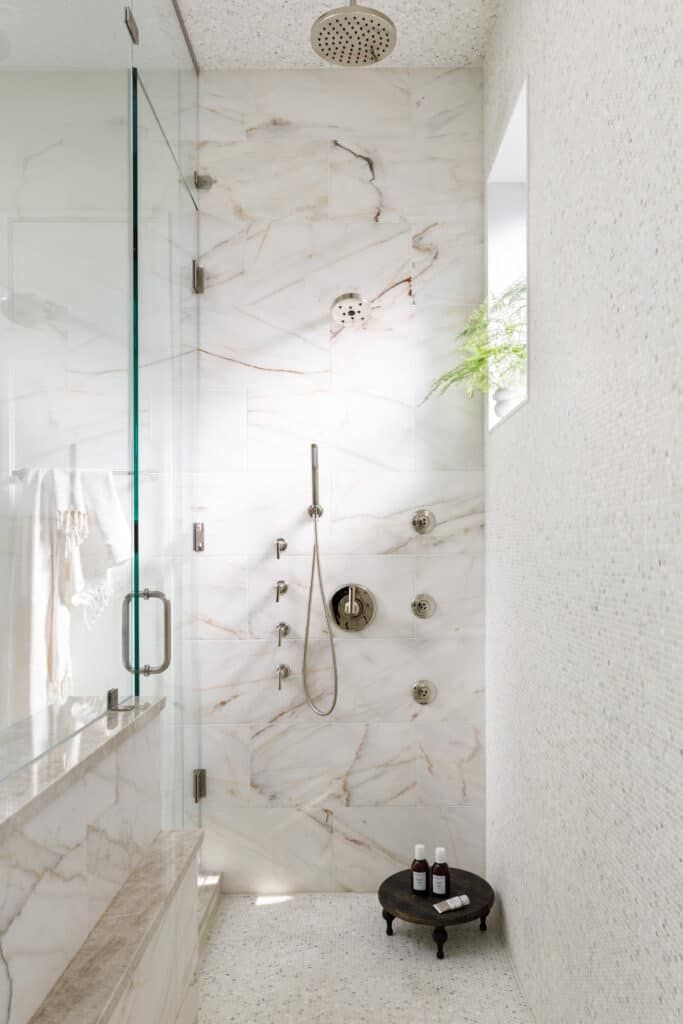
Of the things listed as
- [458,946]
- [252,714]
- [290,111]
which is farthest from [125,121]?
[458,946]

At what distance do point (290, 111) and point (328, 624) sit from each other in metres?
1.70

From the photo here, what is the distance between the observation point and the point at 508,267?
107 inches

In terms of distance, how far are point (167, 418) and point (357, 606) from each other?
912mm

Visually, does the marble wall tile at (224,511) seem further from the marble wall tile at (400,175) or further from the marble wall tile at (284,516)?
the marble wall tile at (400,175)

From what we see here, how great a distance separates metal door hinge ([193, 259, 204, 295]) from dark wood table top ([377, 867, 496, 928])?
76.9 inches

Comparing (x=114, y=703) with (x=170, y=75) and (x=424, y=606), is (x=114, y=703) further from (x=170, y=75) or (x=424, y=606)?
(x=170, y=75)

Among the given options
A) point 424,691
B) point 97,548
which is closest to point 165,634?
point 97,548

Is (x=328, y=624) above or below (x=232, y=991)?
above

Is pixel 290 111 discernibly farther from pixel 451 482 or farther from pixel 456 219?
pixel 451 482

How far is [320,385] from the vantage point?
2.86 meters

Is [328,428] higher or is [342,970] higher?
[328,428]

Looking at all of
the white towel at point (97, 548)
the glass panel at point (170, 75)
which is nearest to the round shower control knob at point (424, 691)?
the white towel at point (97, 548)

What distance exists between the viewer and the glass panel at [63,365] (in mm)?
1227

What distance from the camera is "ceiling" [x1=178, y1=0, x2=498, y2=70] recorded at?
8.20 feet
